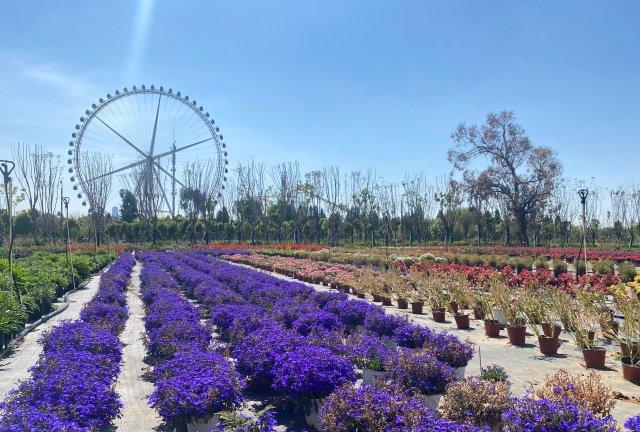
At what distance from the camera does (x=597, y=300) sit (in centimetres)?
959

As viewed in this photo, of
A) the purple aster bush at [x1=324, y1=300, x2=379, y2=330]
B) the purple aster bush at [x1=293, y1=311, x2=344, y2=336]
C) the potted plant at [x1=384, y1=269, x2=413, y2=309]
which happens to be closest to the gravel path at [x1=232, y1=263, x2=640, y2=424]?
the purple aster bush at [x1=324, y1=300, x2=379, y2=330]

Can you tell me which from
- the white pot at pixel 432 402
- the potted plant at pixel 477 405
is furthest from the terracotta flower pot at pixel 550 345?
the potted plant at pixel 477 405

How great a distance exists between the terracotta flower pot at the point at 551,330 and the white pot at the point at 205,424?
20.6 ft

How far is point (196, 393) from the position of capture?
5.10 meters

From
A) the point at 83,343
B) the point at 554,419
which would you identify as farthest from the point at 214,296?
the point at 554,419

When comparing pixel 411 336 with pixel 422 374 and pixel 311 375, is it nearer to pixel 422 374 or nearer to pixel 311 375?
pixel 422 374

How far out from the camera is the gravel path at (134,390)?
600cm

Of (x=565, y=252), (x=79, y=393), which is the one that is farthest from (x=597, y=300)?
(x=565, y=252)

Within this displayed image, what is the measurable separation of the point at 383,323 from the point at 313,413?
135 inches

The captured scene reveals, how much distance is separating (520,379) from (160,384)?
4822 millimetres

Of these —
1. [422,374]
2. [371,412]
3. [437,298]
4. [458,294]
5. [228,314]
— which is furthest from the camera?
[437,298]

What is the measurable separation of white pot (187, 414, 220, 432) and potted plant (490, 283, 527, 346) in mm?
6292

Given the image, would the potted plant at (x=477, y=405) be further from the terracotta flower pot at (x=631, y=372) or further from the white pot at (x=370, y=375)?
the terracotta flower pot at (x=631, y=372)

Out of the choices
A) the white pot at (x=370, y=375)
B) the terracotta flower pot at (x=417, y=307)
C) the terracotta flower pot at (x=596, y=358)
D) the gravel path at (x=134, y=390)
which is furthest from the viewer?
the terracotta flower pot at (x=417, y=307)
